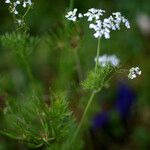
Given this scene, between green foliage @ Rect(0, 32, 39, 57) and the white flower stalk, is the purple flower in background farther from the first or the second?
the white flower stalk

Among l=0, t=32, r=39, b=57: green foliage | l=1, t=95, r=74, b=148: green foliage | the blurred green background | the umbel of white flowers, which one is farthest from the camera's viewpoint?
the blurred green background

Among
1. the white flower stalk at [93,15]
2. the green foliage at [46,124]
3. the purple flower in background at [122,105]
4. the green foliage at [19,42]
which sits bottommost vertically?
the purple flower in background at [122,105]

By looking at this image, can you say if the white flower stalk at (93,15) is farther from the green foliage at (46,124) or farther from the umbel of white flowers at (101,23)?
the green foliage at (46,124)

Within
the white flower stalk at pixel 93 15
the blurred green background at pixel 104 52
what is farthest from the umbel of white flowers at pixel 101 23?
the blurred green background at pixel 104 52

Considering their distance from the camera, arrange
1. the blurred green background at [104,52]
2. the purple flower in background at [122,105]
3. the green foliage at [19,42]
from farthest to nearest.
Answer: the purple flower in background at [122,105], the blurred green background at [104,52], the green foliage at [19,42]

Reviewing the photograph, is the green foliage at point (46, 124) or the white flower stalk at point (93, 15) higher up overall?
the white flower stalk at point (93, 15)

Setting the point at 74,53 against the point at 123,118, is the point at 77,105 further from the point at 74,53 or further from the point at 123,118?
the point at 123,118

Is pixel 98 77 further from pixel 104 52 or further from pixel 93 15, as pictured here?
pixel 104 52

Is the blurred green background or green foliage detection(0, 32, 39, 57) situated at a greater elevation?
green foliage detection(0, 32, 39, 57)

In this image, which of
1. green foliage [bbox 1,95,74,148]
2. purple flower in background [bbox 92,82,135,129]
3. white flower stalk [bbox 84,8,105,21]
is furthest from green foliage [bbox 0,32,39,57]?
purple flower in background [bbox 92,82,135,129]
